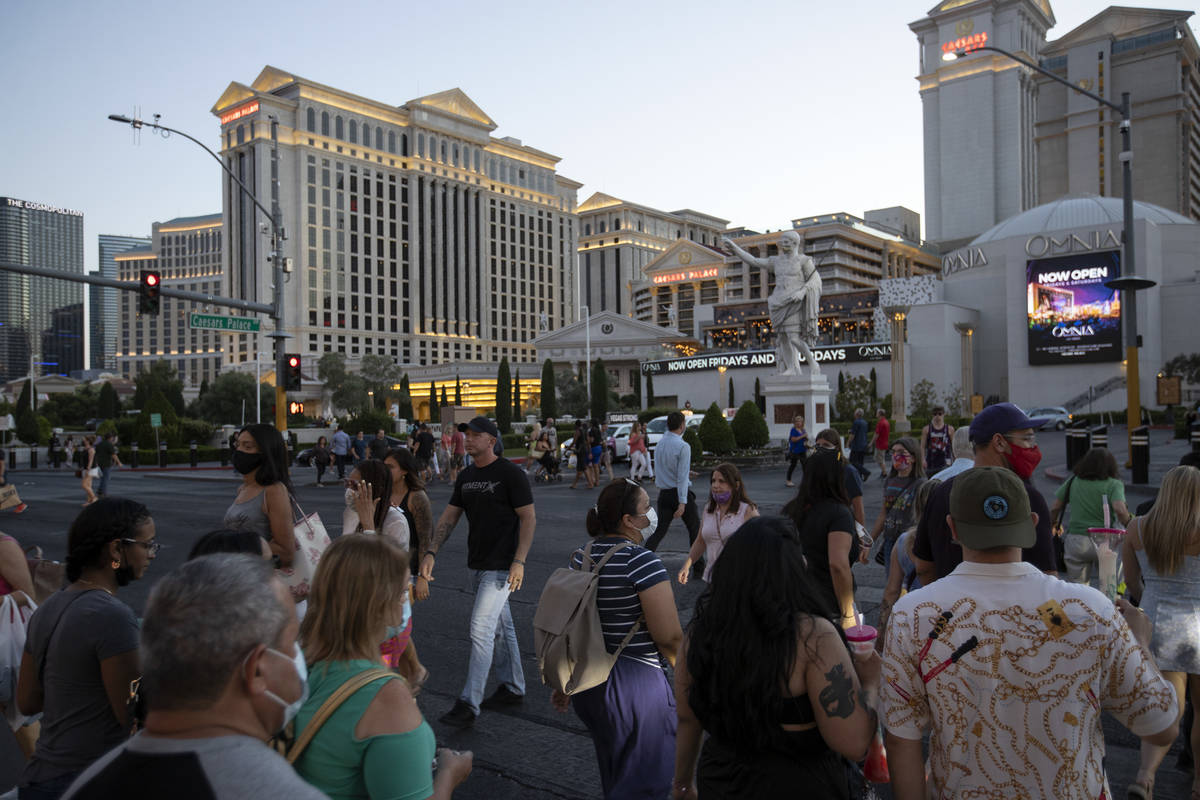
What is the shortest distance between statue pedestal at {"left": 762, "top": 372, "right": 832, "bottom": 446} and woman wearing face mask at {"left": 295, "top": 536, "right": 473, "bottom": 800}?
26.0m

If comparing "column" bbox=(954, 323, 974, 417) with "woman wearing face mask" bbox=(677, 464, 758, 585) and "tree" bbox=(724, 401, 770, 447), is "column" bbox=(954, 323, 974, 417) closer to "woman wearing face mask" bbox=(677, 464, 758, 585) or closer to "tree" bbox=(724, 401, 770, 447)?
"tree" bbox=(724, 401, 770, 447)

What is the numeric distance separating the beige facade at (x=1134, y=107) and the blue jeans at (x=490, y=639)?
→ 10641cm

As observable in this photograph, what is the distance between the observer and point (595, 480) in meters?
21.7

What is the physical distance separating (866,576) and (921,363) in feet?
157

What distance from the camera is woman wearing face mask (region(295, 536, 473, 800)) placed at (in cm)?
208

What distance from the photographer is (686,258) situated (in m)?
114

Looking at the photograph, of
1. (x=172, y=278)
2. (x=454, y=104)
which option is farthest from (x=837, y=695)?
(x=172, y=278)

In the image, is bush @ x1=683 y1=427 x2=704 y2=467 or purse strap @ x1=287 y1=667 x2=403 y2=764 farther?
bush @ x1=683 y1=427 x2=704 y2=467

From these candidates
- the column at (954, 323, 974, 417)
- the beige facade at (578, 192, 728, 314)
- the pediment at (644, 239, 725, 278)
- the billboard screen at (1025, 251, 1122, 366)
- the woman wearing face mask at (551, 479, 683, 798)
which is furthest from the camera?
the beige facade at (578, 192, 728, 314)

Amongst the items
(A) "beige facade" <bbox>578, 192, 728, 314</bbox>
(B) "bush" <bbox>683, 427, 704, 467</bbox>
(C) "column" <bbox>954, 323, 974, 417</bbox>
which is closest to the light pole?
(B) "bush" <bbox>683, 427, 704, 467</bbox>

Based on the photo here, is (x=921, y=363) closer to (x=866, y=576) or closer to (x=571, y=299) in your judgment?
(x=866, y=576)

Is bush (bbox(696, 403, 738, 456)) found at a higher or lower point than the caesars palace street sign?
lower

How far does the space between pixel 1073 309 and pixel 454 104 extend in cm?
9300

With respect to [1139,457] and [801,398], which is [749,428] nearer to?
[801,398]
